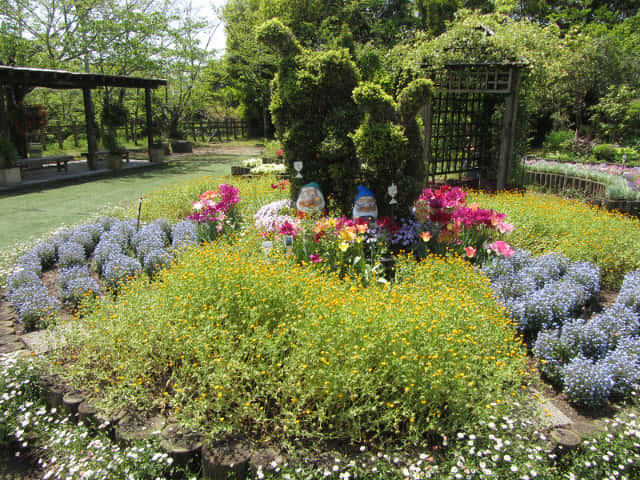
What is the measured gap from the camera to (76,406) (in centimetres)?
279

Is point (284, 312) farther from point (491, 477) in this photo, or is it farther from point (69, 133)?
point (69, 133)

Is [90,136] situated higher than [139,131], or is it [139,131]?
[139,131]

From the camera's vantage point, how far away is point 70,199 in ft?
31.9

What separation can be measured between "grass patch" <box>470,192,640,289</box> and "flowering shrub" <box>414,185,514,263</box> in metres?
0.64

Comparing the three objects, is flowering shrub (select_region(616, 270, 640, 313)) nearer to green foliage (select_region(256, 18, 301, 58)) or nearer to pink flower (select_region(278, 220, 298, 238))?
pink flower (select_region(278, 220, 298, 238))

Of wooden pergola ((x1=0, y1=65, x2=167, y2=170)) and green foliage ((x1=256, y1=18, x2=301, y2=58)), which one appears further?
wooden pergola ((x1=0, y1=65, x2=167, y2=170))

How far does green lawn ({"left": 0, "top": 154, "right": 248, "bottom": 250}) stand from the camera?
733 centimetres

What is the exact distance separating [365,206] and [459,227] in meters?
1.04

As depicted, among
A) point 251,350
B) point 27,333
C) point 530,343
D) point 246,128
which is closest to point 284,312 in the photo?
point 251,350

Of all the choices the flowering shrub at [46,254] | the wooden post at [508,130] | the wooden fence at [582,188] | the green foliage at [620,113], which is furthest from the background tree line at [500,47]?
the flowering shrub at [46,254]

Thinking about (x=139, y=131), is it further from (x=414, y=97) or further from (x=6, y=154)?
(x=414, y=97)

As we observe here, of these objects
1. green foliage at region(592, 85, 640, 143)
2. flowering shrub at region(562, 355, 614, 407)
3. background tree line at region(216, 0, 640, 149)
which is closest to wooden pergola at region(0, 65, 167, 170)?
background tree line at region(216, 0, 640, 149)

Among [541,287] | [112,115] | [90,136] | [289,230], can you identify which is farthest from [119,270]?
[112,115]

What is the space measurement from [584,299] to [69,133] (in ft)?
79.2
